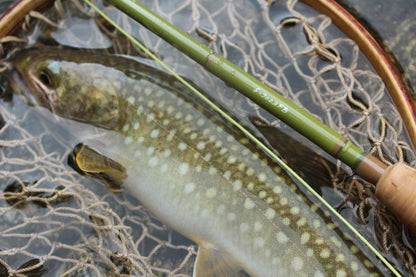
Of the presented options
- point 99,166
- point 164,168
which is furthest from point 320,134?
point 99,166

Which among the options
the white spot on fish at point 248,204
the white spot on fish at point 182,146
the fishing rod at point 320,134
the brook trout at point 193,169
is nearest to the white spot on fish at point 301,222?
the brook trout at point 193,169

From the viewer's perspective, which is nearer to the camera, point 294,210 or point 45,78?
point 294,210

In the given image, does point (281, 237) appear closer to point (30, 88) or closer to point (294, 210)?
point (294, 210)

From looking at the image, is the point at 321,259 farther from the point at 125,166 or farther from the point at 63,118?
the point at 63,118

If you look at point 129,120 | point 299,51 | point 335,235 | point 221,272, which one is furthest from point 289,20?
point 221,272

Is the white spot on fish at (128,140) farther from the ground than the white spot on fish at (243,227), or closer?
closer

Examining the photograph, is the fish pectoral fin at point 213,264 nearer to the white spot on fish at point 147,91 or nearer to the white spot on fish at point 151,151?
the white spot on fish at point 151,151
